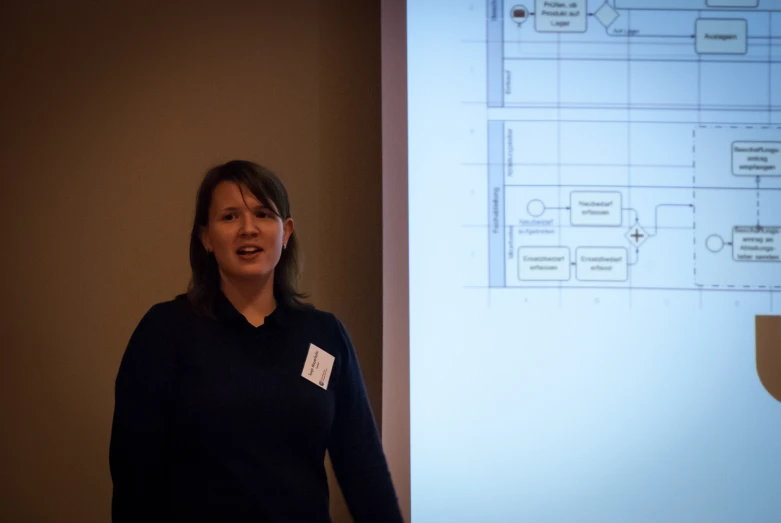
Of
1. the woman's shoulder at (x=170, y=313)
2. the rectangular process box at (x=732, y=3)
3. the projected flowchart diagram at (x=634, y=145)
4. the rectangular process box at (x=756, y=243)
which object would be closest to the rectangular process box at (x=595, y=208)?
the projected flowchart diagram at (x=634, y=145)

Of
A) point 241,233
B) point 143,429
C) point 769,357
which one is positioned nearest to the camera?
point 143,429

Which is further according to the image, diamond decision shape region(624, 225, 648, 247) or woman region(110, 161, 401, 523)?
diamond decision shape region(624, 225, 648, 247)

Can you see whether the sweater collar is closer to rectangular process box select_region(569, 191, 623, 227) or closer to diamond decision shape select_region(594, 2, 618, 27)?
rectangular process box select_region(569, 191, 623, 227)

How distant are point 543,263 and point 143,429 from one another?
114 cm

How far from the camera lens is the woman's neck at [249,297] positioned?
1374 millimetres

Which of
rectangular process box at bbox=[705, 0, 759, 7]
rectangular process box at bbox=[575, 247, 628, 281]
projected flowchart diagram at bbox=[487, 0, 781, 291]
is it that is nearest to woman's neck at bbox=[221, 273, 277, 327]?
projected flowchart diagram at bbox=[487, 0, 781, 291]

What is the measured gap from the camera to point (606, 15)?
77.7 inches

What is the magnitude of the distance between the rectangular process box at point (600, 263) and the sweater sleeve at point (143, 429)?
1.15 meters

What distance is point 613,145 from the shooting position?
1.96 m

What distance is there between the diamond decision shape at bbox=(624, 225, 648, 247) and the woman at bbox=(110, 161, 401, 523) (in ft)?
2.99

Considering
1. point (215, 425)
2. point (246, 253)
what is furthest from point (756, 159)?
point (215, 425)

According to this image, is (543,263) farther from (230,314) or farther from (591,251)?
(230,314)

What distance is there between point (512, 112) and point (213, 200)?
94cm

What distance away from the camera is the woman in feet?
4.10
